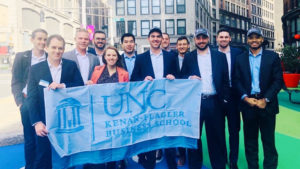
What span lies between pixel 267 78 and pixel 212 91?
829 mm

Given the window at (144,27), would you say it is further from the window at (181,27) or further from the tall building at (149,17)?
the window at (181,27)

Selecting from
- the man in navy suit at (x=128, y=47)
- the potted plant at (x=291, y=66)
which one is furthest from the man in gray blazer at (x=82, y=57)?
the potted plant at (x=291, y=66)

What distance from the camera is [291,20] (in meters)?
32.8

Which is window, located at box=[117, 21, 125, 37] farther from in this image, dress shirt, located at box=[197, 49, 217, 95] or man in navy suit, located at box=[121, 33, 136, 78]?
dress shirt, located at box=[197, 49, 217, 95]

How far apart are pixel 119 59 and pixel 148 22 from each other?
31589mm

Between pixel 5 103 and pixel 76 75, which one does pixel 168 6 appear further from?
pixel 76 75

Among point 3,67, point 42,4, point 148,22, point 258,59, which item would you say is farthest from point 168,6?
point 258,59

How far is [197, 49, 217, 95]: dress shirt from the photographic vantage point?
3797 millimetres

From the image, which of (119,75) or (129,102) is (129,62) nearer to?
(119,75)

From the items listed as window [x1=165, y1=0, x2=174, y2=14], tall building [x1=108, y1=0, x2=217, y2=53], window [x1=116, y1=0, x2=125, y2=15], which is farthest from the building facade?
window [x1=165, y1=0, x2=174, y2=14]

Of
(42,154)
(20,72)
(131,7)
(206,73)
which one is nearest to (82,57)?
(20,72)

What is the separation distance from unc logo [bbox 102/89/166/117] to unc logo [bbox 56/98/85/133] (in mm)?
404

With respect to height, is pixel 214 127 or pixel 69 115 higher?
pixel 69 115

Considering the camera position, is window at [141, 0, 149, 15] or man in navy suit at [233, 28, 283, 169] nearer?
man in navy suit at [233, 28, 283, 169]
